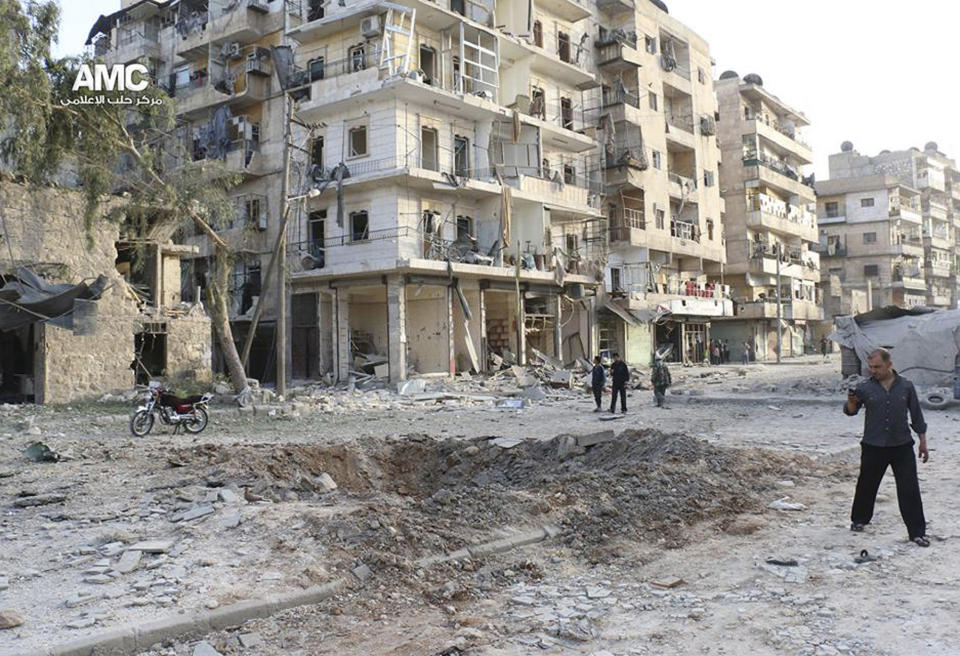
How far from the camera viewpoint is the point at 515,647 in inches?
167

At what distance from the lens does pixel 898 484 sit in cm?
607

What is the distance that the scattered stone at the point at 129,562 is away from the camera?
17.3ft

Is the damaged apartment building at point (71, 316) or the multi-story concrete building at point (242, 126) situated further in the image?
the multi-story concrete building at point (242, 126)

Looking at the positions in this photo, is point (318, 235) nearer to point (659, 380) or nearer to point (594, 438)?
point (659, 380)

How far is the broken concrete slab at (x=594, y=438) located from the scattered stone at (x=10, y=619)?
736cm

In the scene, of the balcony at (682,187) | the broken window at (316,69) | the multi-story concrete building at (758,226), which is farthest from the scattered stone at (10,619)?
the multi-story concrete building at (758,226)

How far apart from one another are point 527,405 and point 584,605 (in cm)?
1545

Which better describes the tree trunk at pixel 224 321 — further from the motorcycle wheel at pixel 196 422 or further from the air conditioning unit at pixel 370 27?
the air conditioning unit at pixel 370 27

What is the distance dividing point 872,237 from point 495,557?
71262 millimetres

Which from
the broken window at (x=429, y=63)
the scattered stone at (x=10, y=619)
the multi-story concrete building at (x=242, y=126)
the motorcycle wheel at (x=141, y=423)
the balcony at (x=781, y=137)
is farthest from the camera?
the balcony at (x=781, y=137)

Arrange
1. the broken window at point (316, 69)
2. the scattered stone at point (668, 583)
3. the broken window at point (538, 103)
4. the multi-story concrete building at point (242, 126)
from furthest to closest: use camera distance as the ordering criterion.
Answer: the broken window at point (538, 103), the multi-story concrete building at point (242, 126), the broken window at point (316, 69), the scattered stone at point (668, 583)

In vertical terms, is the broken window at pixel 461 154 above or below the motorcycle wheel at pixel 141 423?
above

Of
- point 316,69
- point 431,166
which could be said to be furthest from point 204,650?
point 316,69

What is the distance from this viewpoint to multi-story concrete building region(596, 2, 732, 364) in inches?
1489
